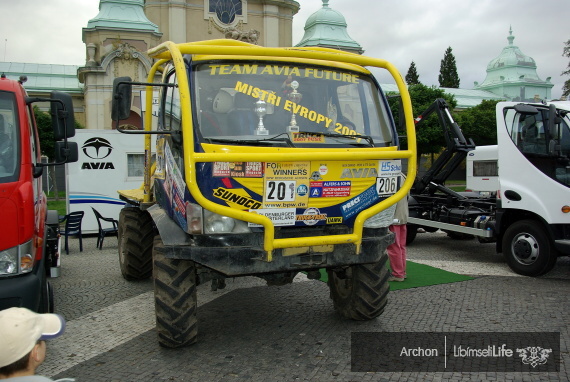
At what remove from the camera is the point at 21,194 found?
4.65 metres

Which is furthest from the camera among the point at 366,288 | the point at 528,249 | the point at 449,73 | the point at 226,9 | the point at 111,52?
the point at 449,73

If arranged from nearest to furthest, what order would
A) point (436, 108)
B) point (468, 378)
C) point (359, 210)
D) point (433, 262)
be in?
point (468, 378)
point (359, 210)
point (433, 262)
point (436, 108)

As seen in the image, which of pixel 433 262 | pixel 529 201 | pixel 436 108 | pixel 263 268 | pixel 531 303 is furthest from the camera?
pixel 436 108

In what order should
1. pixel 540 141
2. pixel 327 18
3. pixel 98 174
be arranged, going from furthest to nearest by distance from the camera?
pixel 327 18, pixel 98 174, pixel 540 141

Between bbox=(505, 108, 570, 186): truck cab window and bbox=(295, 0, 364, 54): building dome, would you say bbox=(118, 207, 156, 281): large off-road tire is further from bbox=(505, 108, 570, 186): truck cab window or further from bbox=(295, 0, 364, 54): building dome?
bbox=(295, 0, 364, 54): building dome

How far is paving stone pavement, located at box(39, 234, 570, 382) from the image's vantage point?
4.64 m

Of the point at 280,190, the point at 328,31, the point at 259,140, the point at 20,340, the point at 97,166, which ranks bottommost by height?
the point at 20,340

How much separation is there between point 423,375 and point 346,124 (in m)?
2.38

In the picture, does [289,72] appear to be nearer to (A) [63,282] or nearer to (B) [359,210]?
(B) [359,210]

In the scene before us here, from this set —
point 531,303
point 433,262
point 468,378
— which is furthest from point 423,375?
point 433,262

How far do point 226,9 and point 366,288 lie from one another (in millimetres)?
47621

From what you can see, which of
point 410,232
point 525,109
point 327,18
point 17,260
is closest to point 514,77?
point 327,18

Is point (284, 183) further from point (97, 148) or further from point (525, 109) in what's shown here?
point (97, 148)

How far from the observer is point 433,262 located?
9758 mm
